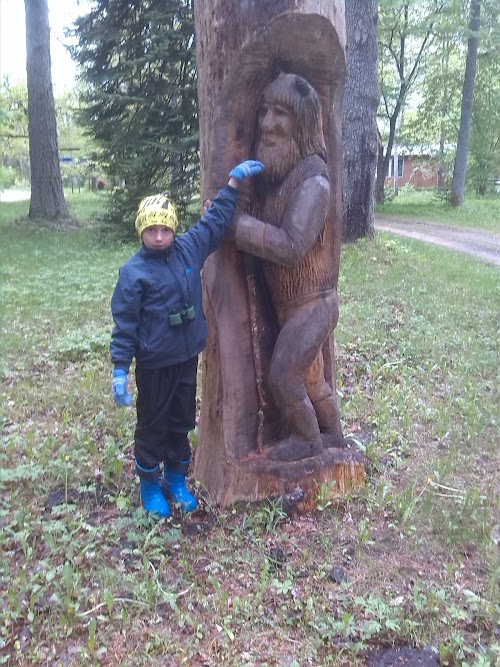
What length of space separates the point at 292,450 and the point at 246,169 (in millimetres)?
1591

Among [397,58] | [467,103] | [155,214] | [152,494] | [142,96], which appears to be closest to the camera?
[155,214]

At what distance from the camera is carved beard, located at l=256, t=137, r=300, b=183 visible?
3.37 m

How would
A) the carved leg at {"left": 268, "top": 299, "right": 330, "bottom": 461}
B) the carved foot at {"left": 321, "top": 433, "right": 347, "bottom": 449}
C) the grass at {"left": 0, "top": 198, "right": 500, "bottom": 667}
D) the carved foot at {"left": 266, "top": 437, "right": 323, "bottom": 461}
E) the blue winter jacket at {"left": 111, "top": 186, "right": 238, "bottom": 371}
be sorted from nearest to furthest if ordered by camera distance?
the grass at {"left": 0, "top": 198, "right": 500, "bottom": 667} → the blue winter jacket at {"left": 111, "top": 186, "right": 238, "bottom": 371} → the carved leg at {"left": 268, "top": 299, "right": 330, "bottom": 461} → the carved foot at {"left": 266, "top": 437, "right": 323, "bottom": 461} → the carved foot at {"left": 321, "top": 433, "right": 347, "bottom": 449}

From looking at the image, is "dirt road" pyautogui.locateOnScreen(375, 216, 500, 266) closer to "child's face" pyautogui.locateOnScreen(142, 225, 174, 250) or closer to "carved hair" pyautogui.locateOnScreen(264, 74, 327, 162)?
"carved hair" pyautogui.locateOnScreen(264, 74, 327, 162)

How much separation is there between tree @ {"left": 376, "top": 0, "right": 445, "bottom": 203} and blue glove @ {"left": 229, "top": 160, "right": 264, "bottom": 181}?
68.5 feet

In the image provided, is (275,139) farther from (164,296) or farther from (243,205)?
(164,296)

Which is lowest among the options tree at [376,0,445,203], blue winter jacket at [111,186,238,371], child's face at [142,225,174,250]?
blue winter jacket at [111,186,238,371]

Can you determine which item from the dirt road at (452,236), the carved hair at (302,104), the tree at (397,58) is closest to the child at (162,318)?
the carved hair at (302,104)

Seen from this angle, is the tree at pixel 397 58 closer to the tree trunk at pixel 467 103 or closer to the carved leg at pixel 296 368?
the tree trunk at pixel 467 103

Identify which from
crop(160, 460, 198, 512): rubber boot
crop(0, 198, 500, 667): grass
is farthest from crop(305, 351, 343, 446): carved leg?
crop(160, 460, 198, 512): rubber boot

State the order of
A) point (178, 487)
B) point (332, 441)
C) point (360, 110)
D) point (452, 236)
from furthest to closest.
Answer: point (452, 236), point (360, 110), point (332, 441), point (178, 487)

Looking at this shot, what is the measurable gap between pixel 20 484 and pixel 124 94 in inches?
338

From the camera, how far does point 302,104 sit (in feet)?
10.7

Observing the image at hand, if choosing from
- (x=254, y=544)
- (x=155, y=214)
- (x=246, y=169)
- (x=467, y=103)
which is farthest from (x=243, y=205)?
(x=467, y=103)
